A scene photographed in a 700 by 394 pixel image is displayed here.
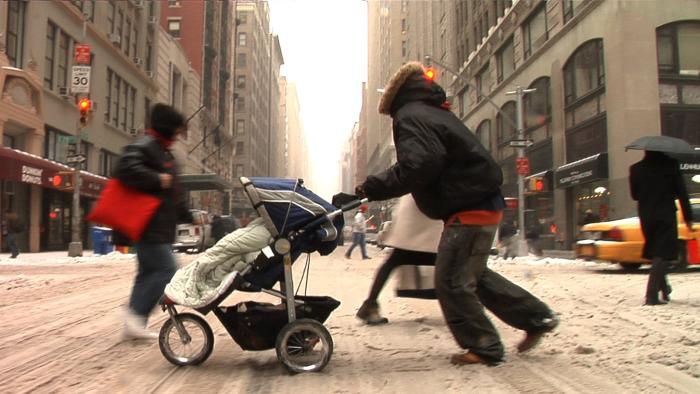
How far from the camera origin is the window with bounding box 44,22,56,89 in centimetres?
2545

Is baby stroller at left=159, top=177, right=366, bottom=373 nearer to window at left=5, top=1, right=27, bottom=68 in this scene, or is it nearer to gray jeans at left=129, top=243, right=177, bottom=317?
gray jeans at left=129, top=243, right=177, bottom=317

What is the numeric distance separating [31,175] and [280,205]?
21251mm

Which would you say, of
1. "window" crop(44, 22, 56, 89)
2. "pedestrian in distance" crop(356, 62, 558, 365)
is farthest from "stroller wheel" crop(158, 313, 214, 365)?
"window" crop(44, 22, 56, 89)

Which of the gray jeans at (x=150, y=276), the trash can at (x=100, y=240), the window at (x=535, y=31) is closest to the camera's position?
the gray jeans at (x=150, y=276)

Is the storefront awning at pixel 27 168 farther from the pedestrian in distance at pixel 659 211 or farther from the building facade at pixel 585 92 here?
the pedestrian in distance at pixel 659 211

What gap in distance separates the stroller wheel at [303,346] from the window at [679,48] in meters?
21.8

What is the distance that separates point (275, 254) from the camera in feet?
12.9

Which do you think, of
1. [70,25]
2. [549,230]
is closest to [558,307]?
[549,230]

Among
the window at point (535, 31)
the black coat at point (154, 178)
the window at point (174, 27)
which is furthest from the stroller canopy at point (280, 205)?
the window at point (174, 27)

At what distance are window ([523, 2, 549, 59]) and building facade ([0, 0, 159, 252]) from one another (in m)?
21.8

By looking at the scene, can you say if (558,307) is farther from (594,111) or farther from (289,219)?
(594,111)

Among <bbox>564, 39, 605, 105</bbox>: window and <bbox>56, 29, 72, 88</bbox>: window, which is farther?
<bbox>56, 29, 72, 88</bbox>: window

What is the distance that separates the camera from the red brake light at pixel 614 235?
11452mm

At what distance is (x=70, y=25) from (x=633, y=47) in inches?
989
